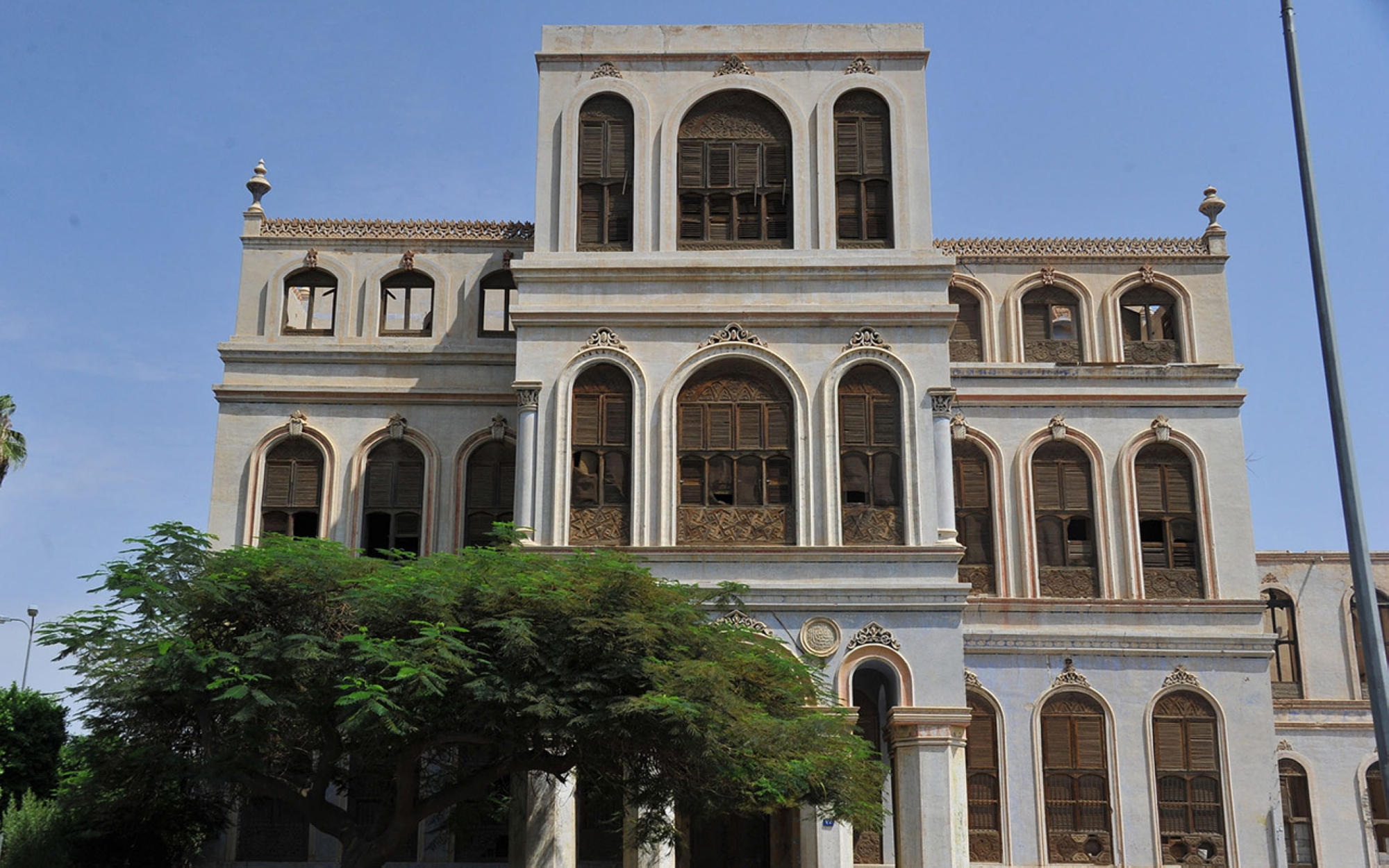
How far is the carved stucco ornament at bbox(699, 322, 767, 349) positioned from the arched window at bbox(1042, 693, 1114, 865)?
9812mm

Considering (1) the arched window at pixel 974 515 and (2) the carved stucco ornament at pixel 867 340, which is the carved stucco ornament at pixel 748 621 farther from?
(1) the arched window at pixel 974 515

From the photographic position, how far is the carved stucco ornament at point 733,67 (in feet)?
98.6

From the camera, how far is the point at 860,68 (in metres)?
30.0

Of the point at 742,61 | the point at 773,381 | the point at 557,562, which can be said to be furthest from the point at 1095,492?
the point at 557,562

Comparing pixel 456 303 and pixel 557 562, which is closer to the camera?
pixel 557 562

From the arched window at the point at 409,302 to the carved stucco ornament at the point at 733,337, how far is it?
23.1 feet

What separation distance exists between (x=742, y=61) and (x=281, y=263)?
34.3 ft

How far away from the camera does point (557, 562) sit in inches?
933

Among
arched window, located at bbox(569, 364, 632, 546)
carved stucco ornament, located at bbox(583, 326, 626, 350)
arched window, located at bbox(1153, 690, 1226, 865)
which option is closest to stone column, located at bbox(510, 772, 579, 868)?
arched window, located at bbox(569, 364, 632, 546)

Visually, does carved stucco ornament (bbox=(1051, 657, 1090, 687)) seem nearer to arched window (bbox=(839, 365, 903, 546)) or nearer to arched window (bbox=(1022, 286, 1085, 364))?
arched window (bbox=(839, 365, 903, 546))

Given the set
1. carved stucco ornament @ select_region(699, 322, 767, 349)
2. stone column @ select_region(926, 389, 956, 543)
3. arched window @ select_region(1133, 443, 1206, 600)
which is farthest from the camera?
arched window @ select_region(1133, 443, 1206, 600)

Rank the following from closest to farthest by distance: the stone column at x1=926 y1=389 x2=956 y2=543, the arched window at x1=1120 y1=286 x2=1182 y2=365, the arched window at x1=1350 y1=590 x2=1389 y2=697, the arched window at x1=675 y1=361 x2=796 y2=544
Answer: the stone column at x1=926 y1=389 x2=956 y2=543
the arched window at x1=675 y1=361 x2=796 y2=544
the arched window at x1=1120 y1=286 x2=1182 y2=365
the arched window at x1=1350 y1=590 x2=1389 y2=697

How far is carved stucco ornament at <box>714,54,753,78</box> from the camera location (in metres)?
30.0

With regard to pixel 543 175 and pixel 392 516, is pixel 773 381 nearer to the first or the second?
pixel 543 175
